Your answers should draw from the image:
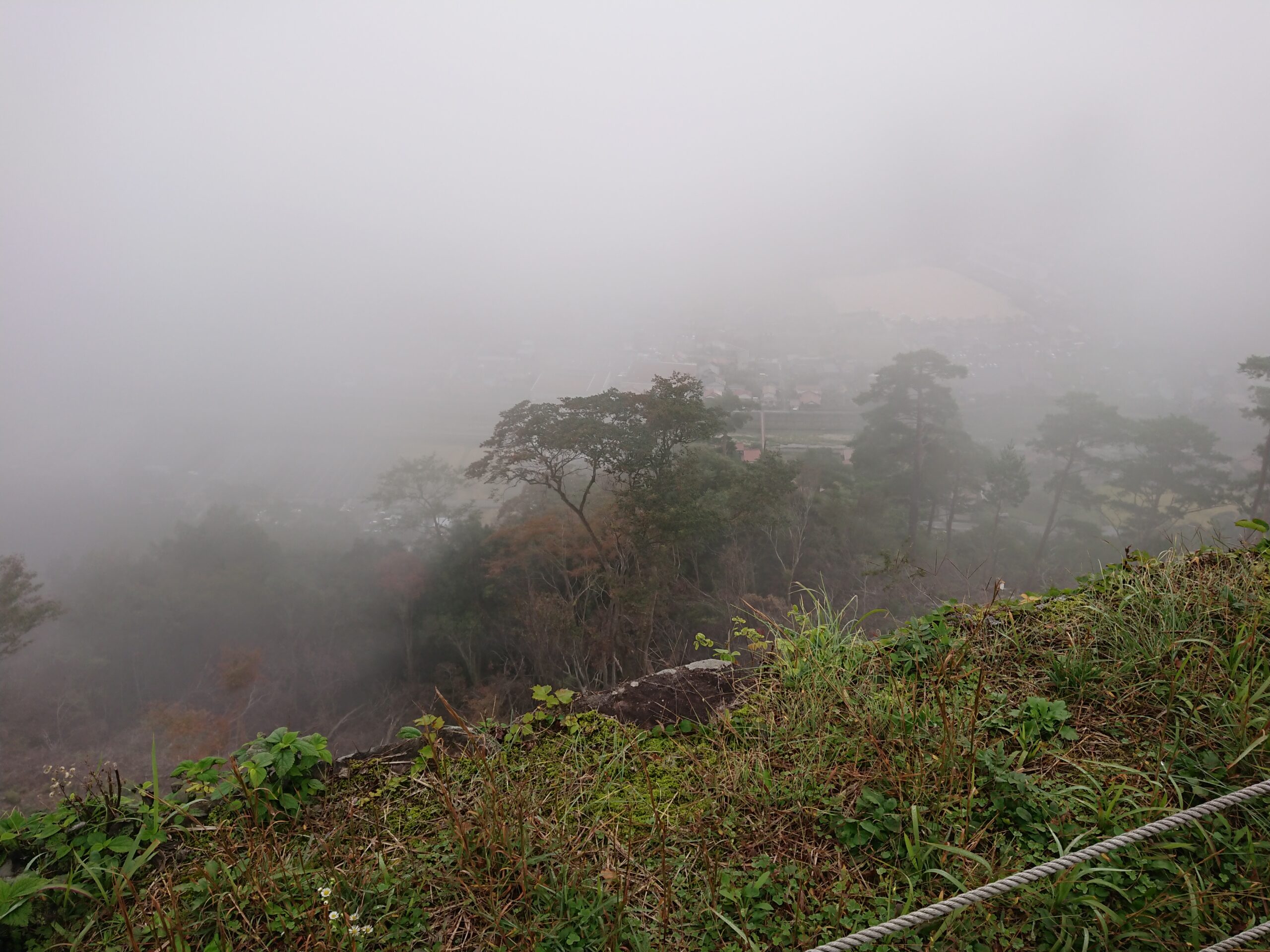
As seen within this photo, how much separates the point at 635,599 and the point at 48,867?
199 inches

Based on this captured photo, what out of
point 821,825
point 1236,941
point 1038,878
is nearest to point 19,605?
point 821,825

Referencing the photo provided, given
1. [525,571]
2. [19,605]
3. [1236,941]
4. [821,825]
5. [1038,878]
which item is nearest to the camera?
[1236,941]

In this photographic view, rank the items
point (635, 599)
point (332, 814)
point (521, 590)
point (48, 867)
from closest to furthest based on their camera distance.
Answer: point (48, 867)
point (332, 814)
point (635, 599)
point (521, 590)

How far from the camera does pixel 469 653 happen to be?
6848 mm

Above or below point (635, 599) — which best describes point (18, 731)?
below

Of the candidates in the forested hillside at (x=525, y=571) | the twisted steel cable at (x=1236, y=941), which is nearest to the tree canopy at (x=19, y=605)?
the forested hillside at (x=525, y=571)

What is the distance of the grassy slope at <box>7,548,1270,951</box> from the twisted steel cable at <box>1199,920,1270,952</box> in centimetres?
8

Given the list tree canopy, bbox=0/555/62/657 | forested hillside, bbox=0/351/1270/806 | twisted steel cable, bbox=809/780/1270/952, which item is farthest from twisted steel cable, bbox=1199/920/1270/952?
tree canopy, bbox=0/555/62/657

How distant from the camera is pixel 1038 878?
1377mm

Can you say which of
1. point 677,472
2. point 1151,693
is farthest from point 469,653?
point 1151,693

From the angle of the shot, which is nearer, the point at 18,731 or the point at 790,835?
the point at 790,835

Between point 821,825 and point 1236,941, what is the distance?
0.91 m

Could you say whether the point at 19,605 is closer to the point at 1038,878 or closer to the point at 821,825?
the point at 821,825

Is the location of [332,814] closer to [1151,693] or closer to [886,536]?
[1151,693]
